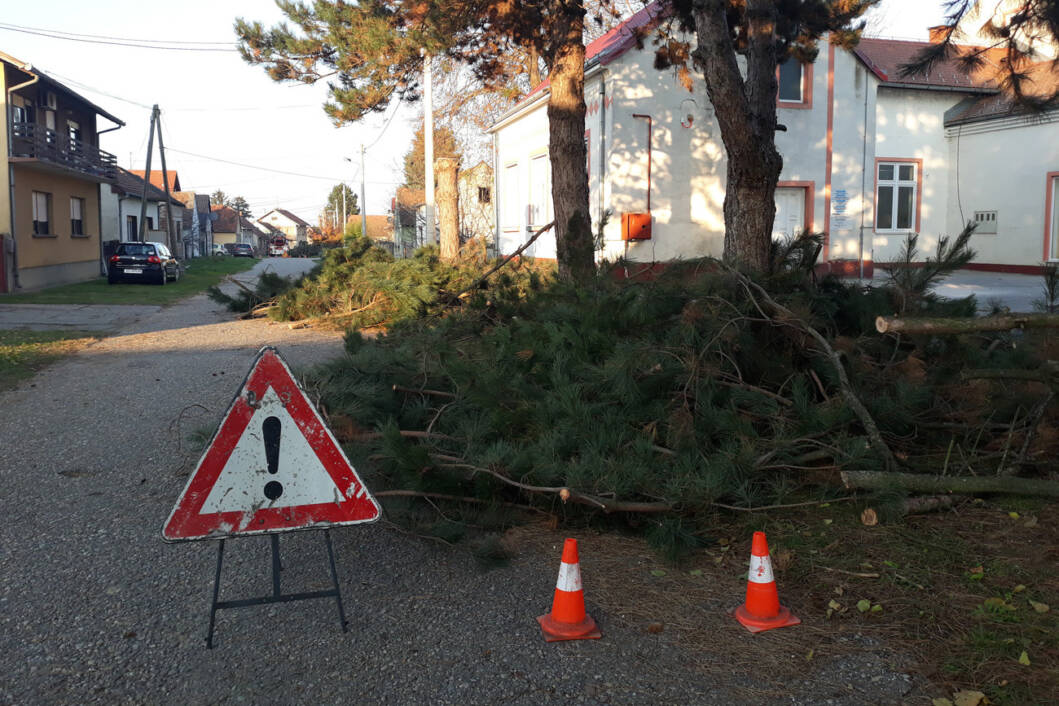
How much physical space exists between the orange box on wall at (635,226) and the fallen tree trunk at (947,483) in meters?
14.2

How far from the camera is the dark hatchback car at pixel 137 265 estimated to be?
29422mm

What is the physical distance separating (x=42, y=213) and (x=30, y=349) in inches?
721

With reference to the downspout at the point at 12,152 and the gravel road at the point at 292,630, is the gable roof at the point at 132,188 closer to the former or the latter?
the downspout at the point at 12,152

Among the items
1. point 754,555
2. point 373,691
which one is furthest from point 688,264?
point 373,691

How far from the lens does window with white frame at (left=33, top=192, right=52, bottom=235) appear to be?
27.7m

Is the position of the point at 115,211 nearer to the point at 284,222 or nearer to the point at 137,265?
the point at 137,265

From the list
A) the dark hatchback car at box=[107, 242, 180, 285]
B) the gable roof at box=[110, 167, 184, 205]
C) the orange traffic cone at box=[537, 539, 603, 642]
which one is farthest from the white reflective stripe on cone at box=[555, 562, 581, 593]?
the gable roof at box=[110, 167, 184, 205]

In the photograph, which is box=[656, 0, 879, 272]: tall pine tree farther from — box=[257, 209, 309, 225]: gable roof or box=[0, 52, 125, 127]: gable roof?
box=[257, 209, 309, 225]: gable roof

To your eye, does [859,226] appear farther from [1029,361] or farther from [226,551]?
[226,551]

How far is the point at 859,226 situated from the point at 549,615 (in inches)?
752

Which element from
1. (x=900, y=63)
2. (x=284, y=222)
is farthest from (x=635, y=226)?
(x=284, y=222)

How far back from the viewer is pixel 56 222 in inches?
1143

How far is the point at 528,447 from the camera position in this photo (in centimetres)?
487

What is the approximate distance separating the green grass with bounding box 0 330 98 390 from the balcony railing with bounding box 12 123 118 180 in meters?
13.0
